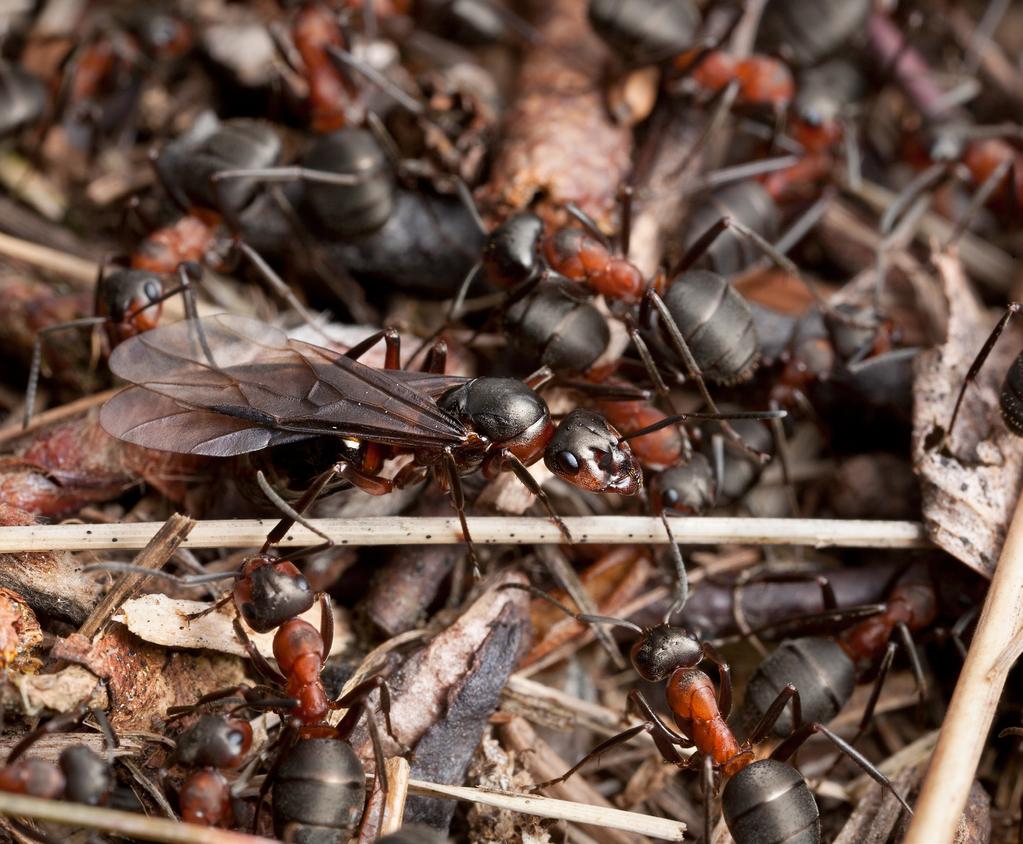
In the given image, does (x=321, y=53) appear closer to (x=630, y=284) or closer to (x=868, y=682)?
(x=630, y=284)

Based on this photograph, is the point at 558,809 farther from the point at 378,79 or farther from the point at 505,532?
the point at 378,79

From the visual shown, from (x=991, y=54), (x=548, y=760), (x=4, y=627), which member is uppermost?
(x=991, y=54)

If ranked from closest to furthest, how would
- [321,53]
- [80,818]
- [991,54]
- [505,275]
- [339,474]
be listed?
[80,818], [339,474], [505,275], [321,53], [991,54]

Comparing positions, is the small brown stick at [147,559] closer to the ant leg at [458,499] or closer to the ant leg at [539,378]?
the ant leg at [458,499]

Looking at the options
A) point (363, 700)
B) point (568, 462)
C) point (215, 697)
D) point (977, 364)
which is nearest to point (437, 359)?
point (568, 462)

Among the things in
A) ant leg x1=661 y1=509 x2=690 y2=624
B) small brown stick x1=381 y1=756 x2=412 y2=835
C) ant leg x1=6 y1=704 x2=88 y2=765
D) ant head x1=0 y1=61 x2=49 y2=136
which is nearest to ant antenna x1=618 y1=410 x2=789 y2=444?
ant leg x1=661 y1=509 x2=690 y2=624

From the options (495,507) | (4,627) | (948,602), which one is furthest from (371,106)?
(948,602)

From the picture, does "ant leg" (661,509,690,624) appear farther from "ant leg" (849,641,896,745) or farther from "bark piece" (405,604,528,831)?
"ant leg" (849,641,896,745)
